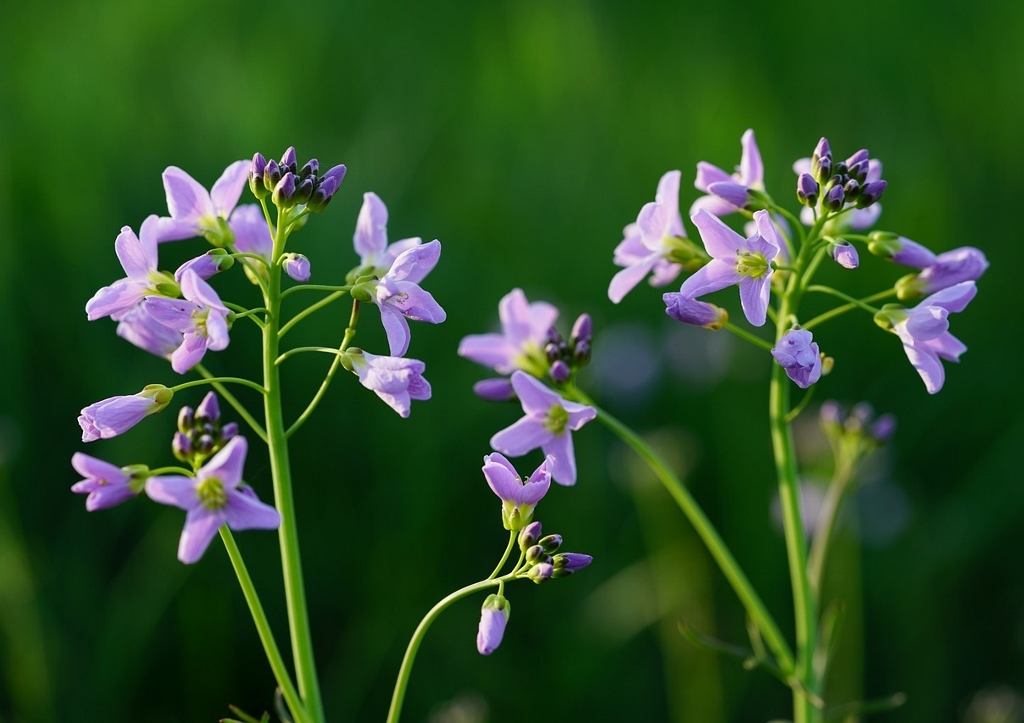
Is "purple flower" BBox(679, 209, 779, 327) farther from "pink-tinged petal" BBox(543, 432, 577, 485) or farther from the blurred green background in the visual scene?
the blurred green background

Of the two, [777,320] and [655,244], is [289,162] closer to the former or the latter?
[655,244]

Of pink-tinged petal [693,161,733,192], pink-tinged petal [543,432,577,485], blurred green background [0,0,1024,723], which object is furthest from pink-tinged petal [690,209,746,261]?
blurred green background [0,0,1024,723]

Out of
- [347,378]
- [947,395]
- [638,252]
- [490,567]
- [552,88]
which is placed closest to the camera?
[638,252]

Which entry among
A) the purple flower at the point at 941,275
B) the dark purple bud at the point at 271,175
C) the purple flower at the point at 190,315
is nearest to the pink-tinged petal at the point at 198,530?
the purple flower at the point at 190,315

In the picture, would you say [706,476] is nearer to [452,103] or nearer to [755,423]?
[755,423]

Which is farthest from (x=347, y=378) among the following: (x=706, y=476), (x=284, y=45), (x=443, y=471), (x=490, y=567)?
(x=284, y=45)

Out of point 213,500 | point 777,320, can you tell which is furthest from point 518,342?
point 213,500

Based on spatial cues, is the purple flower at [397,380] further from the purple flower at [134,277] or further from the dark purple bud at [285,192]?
the purple flower at [134,277]
